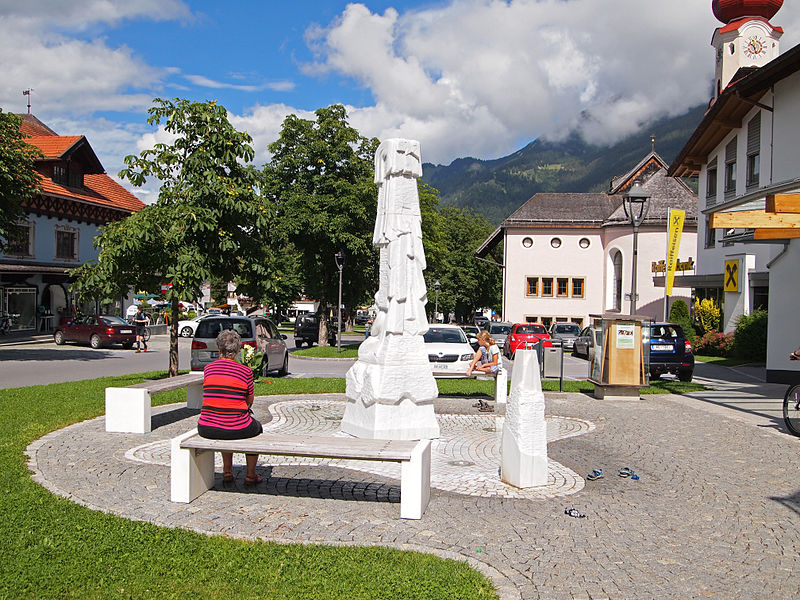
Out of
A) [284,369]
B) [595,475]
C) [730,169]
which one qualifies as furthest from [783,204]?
[730,169]

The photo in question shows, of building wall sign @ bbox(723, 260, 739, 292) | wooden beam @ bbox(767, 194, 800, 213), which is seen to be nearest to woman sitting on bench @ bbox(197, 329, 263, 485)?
wooden beam @ bbox(767, 194, 800, 213)

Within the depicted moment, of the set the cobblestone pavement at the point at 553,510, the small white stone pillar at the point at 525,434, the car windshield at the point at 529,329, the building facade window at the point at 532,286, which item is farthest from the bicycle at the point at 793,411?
the building facade window at the point at 532,286

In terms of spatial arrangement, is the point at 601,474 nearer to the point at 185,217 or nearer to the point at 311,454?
the point at 311,454

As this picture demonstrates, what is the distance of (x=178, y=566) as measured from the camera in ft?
15.3

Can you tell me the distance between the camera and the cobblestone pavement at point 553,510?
16.1 feet

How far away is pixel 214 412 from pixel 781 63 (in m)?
21.9

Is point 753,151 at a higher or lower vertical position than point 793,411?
higher

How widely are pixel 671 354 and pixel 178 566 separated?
17.3 metres

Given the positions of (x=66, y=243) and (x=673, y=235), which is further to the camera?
(x=66, y=243)

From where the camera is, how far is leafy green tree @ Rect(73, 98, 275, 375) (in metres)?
14.1

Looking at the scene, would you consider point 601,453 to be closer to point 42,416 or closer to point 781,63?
point 42,416

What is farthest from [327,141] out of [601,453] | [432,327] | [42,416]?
[601,453]

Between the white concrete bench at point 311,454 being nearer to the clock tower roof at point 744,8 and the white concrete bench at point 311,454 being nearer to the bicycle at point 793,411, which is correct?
the bicycle at point 793,411

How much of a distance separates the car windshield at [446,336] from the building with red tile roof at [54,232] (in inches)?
948
